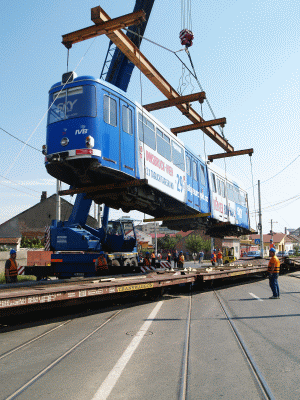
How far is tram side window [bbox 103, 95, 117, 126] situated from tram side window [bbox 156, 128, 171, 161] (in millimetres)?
2435

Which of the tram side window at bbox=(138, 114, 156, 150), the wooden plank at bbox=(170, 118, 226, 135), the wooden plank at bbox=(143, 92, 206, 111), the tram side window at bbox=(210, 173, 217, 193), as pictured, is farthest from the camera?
the tram side window at bbox=(210, 173, 217, 193)

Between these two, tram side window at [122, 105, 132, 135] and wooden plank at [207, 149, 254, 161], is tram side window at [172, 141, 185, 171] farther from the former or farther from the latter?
wooden plank at [207, 149, 254, 161]

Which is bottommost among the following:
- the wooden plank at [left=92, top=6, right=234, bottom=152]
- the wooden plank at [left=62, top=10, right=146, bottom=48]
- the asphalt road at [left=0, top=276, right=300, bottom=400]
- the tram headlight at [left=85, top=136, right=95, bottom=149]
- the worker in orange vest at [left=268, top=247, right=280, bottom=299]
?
the asphalt road at [left=0, top=276, right=300, bottom=400]

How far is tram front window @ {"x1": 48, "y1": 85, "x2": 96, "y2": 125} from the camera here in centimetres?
935

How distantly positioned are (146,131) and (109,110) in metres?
1.80

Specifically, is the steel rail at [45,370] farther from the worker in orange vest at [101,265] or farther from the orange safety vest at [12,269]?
the orange safety vest at [12,269]

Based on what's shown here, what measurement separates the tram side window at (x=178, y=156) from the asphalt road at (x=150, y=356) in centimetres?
630

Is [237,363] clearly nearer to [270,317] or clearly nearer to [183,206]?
[270,317]

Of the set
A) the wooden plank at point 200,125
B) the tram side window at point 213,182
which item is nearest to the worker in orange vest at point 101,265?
the tram side window at point 213,182

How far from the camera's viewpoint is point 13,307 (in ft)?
21.5

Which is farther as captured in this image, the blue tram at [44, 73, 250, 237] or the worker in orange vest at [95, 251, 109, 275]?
the worker in orange vest at [95, 251, 109, 275]

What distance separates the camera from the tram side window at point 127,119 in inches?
400

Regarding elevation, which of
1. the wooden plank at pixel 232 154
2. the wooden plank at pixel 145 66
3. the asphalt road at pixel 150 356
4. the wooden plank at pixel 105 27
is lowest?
the asphalt road at pixel 150 356

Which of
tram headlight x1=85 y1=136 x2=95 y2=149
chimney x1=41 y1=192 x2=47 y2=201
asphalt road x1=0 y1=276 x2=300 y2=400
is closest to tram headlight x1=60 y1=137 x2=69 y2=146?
tram headlight x1=85 y1=136 x2=95 y2=149
